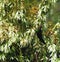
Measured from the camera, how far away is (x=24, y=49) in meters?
4.37

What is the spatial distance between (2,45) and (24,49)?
12.7 inches

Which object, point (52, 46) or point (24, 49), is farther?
point (24, 49)

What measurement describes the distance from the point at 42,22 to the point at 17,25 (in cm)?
38

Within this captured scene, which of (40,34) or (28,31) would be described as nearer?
(28,31)

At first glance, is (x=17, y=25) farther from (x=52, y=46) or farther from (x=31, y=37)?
(x=52, y=46)

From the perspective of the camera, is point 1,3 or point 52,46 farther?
point 1,3

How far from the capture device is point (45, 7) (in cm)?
→ 413

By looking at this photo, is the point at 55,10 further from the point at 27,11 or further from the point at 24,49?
the point at 24,49

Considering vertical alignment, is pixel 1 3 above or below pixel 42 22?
above

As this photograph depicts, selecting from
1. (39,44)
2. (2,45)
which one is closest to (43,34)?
(39,44)

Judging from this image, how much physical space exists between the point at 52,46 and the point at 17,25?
23.4 inches

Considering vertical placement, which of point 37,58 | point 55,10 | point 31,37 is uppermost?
point 55,10

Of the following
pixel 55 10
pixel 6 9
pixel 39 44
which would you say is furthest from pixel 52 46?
pixel 6 9

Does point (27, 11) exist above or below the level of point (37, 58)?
above
